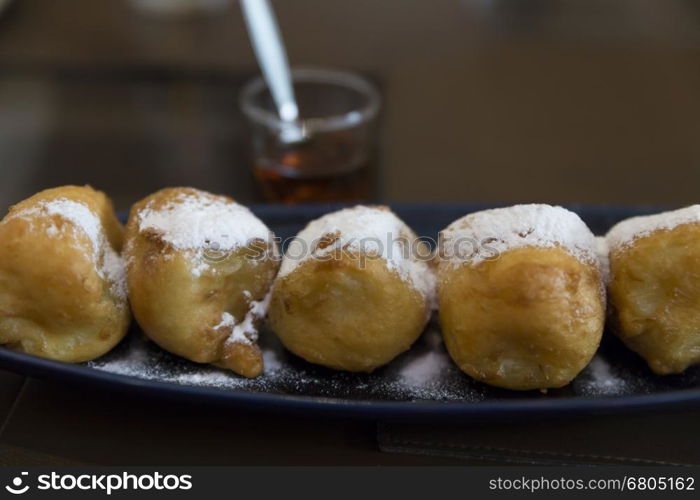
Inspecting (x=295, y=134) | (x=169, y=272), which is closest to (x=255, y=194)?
(x=295, y=134)

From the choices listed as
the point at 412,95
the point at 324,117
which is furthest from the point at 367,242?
the point at 412,95

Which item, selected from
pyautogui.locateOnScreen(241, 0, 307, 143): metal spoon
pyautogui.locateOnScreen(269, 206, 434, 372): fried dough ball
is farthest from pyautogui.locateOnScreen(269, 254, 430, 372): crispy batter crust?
pyautogui.locateOnScreen(241, 0, 307, 143): metal spoon

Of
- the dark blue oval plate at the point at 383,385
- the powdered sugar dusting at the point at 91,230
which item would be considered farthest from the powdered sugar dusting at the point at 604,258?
the powdered sugar dusting at the point at 91,230

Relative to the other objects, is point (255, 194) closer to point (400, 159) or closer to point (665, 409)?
point (400, 159)

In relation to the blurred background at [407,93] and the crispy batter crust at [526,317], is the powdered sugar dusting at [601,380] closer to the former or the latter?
the crispy batter crust at [526,317]

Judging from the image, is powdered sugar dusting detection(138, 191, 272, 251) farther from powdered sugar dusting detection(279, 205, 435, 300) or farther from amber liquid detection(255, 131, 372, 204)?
amber liquid detection(255, 131, 372, 204)

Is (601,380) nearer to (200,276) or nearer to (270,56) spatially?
(200,276)
